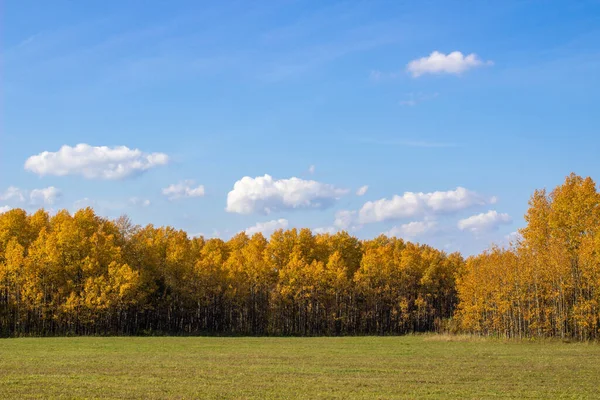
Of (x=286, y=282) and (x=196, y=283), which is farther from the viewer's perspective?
(x=286, y=282)

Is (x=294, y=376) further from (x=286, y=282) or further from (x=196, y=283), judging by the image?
(x=286, y=282)

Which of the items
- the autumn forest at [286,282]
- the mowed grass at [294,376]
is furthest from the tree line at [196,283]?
the mowed grass at [294,376]

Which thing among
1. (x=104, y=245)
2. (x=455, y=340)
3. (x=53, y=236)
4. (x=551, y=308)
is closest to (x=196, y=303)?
(x=104, y=245)

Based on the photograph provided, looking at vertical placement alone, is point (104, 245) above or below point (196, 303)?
above

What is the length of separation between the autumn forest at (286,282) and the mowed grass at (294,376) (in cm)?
2567

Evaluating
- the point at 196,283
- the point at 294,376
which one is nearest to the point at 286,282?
the point at 196,283

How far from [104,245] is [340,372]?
203ft

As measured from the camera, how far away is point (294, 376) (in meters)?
29.5

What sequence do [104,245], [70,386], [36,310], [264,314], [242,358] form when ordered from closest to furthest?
1. [70,386]
2. [242,358]
3. [36,310]
4. [104,245]
5. [264,314]

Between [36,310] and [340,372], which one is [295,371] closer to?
[340,372]

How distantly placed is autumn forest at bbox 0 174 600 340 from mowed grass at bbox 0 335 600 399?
25671 millimetres

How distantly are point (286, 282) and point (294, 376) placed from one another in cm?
7046

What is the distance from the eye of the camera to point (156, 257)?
96125 mm

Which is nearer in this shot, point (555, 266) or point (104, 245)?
point (555, 266)
